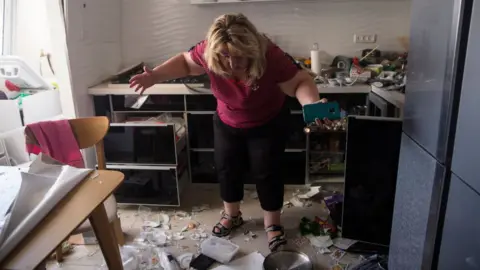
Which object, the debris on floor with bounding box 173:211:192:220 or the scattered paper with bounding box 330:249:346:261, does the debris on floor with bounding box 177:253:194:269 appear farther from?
the scattered paper with bounding box 330:249:346:261

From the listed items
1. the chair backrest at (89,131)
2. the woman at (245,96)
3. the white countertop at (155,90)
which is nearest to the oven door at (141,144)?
the white countertop at (155,90)

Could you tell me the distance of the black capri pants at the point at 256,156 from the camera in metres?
1.98

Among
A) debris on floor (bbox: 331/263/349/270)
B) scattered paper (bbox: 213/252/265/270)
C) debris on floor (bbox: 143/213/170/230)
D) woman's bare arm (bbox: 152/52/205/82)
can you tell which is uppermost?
woman's bare arm (bbox: 152/52/205/82)

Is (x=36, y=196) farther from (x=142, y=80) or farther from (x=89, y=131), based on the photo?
(x=142, y=80)

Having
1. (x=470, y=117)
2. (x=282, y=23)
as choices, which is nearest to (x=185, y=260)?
(x=470, y=117)

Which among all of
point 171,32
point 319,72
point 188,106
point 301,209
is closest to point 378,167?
point 301,209

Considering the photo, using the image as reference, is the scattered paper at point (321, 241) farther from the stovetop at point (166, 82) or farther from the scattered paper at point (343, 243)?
the stovetop at point (166, 82)

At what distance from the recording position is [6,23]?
2.97 metres

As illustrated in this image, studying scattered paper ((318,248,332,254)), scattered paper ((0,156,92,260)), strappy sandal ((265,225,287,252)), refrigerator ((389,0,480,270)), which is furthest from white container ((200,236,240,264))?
A: scattered paper ((0,156,92,260))

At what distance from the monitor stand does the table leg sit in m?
1.20

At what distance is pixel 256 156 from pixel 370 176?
57cm

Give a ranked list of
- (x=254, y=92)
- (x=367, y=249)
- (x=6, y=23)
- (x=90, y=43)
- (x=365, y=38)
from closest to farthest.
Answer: (x=254, y=92), (x=367, y=249), (x=90, y=43), (x=365, y=38), (x=6, y=23)

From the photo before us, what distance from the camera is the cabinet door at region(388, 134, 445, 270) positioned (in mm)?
1237

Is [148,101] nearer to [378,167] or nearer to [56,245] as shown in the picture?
[378,167]
